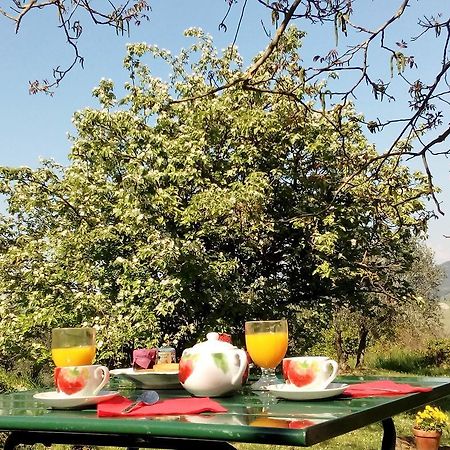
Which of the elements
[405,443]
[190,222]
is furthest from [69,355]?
[190,222]

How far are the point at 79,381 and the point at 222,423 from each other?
1.92ft

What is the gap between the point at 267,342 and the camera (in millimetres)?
2188

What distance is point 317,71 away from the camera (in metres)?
2.88

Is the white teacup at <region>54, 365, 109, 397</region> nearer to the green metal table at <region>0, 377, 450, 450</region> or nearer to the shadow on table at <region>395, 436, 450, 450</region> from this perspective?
the green metal table at <region>0, 377, 450, 450</region>

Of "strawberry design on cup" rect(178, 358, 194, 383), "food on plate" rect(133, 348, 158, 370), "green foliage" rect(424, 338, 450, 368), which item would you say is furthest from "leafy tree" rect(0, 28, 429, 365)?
"strawberry design on cup" rect(178, 358, 194, 383)

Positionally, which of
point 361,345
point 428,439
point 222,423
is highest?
point 361,345

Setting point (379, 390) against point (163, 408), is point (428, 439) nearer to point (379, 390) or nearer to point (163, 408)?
point (379, 390)

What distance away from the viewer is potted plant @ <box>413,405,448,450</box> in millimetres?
5734

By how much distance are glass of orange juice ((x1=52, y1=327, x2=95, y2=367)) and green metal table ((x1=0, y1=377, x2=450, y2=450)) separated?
0.69ft

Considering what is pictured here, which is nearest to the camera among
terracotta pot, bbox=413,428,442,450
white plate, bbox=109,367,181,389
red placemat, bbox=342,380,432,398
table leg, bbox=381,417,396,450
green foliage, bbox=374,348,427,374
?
red placemat, bbox=342,380,432,398

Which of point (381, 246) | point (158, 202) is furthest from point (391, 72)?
point (381, 246)

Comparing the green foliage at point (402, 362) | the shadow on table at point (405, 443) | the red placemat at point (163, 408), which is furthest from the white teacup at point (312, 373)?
the green foliage at point (402, 362)

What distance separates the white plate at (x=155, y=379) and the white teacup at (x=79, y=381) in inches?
15.4

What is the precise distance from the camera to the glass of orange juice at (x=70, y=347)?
2223mm
